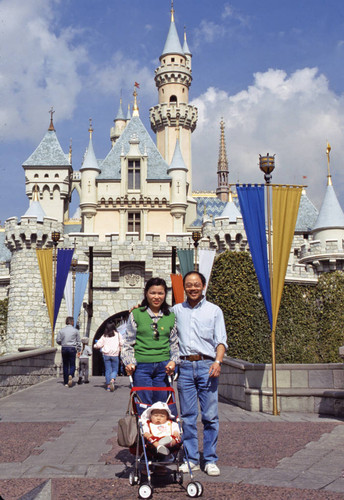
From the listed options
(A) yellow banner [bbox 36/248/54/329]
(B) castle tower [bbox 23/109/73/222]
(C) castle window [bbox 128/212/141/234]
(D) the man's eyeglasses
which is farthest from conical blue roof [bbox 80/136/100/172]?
(D) the man's eyeglasses

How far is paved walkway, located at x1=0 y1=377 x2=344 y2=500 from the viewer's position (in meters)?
4.73

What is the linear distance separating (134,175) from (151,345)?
2663 cm

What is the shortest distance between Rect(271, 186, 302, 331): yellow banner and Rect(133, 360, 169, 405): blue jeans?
Result: 4.60 meters

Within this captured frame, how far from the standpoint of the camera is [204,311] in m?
5.20

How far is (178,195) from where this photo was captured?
3084cm

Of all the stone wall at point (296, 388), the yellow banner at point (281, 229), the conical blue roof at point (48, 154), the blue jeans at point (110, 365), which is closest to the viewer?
the stone wall at point (296, 388)

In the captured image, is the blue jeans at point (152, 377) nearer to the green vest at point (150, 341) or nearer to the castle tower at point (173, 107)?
the green vest at point (150, 341)

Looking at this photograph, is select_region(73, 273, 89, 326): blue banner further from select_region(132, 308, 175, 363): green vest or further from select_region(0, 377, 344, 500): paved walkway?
select_region(132, 308, 175, 363): green vest

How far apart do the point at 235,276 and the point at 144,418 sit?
60.4 ft

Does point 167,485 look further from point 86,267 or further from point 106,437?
point 86,267

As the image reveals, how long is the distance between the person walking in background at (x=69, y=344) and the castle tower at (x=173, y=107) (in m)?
26.1

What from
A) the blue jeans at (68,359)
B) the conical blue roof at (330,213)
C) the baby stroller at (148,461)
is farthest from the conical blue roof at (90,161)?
the baby stroller at (148,461)

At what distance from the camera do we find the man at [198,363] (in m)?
4.97

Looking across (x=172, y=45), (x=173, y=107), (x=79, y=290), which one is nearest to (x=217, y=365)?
(x=79, y=290)
